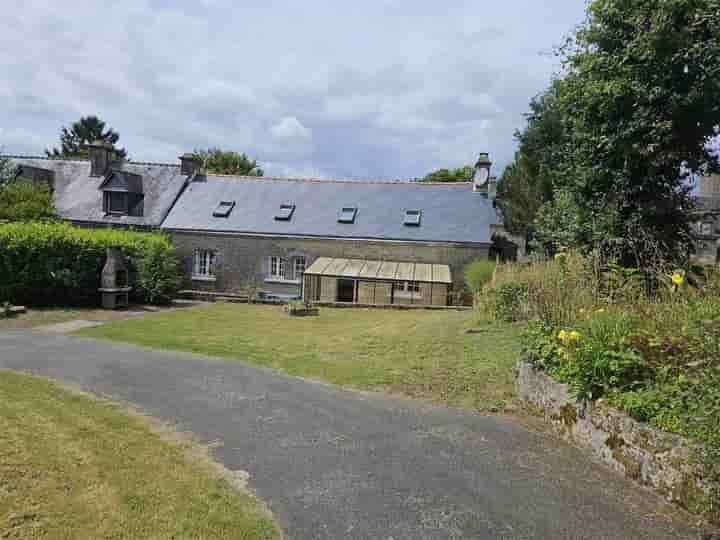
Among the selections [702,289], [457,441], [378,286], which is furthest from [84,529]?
[378,286]

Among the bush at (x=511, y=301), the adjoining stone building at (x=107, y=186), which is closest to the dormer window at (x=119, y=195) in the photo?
the adjoining stone building at (x=107, y=186)

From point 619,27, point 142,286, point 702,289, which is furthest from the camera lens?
point 142,286

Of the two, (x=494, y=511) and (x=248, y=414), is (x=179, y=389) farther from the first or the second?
(x=494, y=511)

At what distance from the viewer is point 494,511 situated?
364 cm

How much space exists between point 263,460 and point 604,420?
3.29 meters

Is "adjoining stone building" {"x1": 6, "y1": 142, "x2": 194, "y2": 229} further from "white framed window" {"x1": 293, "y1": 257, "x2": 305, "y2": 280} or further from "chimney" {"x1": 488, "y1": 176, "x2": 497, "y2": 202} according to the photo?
"chimney" {"x1": 488, "y1": 176, "x2": 497, "y2": 202}

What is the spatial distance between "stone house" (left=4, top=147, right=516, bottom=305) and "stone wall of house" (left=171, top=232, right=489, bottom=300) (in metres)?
0.05

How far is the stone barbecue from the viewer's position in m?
15.8

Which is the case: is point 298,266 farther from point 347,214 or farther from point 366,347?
point 366,347

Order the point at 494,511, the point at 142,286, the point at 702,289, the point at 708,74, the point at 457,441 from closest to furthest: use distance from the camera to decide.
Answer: the point at 494,511 < the point at 457,441 < the point at 702,289 < the point at 708,74 < the point at 142,286

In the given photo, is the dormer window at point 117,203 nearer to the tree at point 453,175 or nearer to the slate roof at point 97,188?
the slate roof at point 97,188

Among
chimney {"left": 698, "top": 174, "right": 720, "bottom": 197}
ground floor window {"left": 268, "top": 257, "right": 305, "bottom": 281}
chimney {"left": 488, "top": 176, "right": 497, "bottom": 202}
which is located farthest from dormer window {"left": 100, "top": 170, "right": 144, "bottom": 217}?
chimney {"left": 698, "top": 174, "right": 720, "bottom": 197}

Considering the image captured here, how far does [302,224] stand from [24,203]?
11853mm

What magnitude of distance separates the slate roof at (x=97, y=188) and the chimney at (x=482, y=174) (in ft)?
51.0
